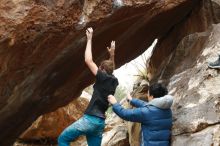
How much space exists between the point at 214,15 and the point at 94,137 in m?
4.26

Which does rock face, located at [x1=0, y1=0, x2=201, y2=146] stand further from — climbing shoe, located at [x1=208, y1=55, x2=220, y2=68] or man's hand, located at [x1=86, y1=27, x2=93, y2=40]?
climbing shoe, located at [x1=208, y1=55, x2=220, y2=68]

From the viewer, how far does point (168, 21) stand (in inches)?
434

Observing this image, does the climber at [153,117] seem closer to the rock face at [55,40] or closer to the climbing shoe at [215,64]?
the climbing shoe at [215,64]

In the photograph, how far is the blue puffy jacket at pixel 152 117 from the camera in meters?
7.71

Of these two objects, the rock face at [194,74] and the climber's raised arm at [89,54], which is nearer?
the rock face at [194,74]

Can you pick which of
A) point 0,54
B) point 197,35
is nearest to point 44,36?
point 0,54

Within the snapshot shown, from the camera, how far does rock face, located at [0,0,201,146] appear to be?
7.94 metres

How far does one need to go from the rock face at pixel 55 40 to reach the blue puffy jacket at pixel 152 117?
5.79 feet

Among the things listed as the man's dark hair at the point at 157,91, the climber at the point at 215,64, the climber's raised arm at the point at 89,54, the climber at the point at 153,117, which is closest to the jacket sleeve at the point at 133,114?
the climber at the point at 153,117

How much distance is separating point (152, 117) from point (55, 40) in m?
2.30

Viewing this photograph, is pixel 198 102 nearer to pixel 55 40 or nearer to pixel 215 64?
pixel 215 64

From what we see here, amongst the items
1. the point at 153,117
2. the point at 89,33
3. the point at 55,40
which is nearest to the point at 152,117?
the point at 153,117

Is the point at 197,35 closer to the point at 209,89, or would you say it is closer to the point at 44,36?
the point at 209,89

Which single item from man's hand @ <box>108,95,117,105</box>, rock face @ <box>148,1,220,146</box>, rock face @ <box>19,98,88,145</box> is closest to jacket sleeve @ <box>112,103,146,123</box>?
man's hand @ <box>108,95,117,105</box>
